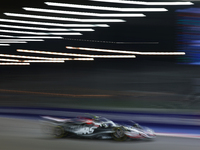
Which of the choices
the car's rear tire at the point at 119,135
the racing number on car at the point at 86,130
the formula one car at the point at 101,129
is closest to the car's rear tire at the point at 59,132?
the formula one car at the point at 101,129

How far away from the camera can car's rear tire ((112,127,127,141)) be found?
22.3 feet

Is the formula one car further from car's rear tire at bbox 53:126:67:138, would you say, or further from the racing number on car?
car's rear tire at bbox 53:126:67:138

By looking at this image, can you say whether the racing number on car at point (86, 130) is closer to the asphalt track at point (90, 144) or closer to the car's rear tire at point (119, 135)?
the asphalt track at point (90, 144)

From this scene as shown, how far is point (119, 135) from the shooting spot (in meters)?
6.83

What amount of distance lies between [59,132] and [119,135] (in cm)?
174

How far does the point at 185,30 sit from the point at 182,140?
6.62 metres

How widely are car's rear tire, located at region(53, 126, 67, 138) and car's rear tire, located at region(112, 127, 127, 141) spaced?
1427mm

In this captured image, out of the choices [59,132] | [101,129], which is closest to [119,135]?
[101,129]

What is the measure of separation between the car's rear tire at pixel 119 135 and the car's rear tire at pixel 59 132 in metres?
1.43

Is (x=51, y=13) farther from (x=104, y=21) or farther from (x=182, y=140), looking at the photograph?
(x=182, y=140)

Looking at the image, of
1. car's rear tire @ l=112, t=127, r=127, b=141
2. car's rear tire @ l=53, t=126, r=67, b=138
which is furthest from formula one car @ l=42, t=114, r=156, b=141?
car's rear tire @ l=53, t=126, r=67, b=138

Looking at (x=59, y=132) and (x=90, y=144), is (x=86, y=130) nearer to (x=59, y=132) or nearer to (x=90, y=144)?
(x=90, y=144)

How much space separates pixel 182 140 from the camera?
786cm

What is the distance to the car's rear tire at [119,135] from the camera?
679 centimetres
